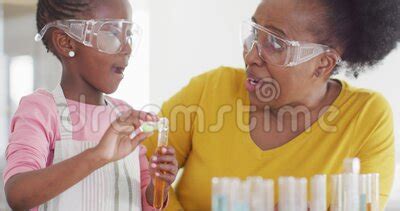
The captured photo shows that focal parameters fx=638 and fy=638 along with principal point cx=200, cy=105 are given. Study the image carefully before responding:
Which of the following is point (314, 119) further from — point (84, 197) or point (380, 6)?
point (84, 197)

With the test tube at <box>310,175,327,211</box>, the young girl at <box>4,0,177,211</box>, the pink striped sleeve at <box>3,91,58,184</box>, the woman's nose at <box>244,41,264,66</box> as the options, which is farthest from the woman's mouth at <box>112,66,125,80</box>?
the test tube at <box>310,175,327,211</box>

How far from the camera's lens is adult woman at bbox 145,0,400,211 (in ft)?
3.80

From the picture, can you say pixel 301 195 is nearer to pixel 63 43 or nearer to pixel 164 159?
pixel 164 159

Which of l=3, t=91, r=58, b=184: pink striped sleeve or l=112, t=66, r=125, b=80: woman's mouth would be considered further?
l=112, t=66, r=125, b=80: woman's mouth

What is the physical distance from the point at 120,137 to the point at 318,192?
0.31 meters

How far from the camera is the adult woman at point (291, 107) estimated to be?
45.6 inches

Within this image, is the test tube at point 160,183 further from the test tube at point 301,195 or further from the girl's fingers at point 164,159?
the test tube at point 301,195

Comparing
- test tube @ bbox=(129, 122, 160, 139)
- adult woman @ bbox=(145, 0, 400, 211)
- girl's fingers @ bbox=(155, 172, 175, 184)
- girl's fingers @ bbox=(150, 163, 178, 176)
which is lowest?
girl's fingers @ bbox=(155, 172, 175, 184)

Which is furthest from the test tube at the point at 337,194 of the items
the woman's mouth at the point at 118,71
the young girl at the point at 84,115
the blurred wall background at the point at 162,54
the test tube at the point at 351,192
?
the blurred wall background at the point at 162,54

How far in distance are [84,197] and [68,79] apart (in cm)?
19

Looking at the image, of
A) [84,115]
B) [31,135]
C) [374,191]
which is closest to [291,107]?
[374,191]

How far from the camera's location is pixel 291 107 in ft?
4.08

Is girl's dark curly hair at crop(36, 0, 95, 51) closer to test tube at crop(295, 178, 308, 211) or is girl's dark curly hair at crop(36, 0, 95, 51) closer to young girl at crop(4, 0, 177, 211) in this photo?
young girl at crop(4, 0, 177, 211)

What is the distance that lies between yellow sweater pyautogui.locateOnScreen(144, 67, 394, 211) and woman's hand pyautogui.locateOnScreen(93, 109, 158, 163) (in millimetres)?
255
